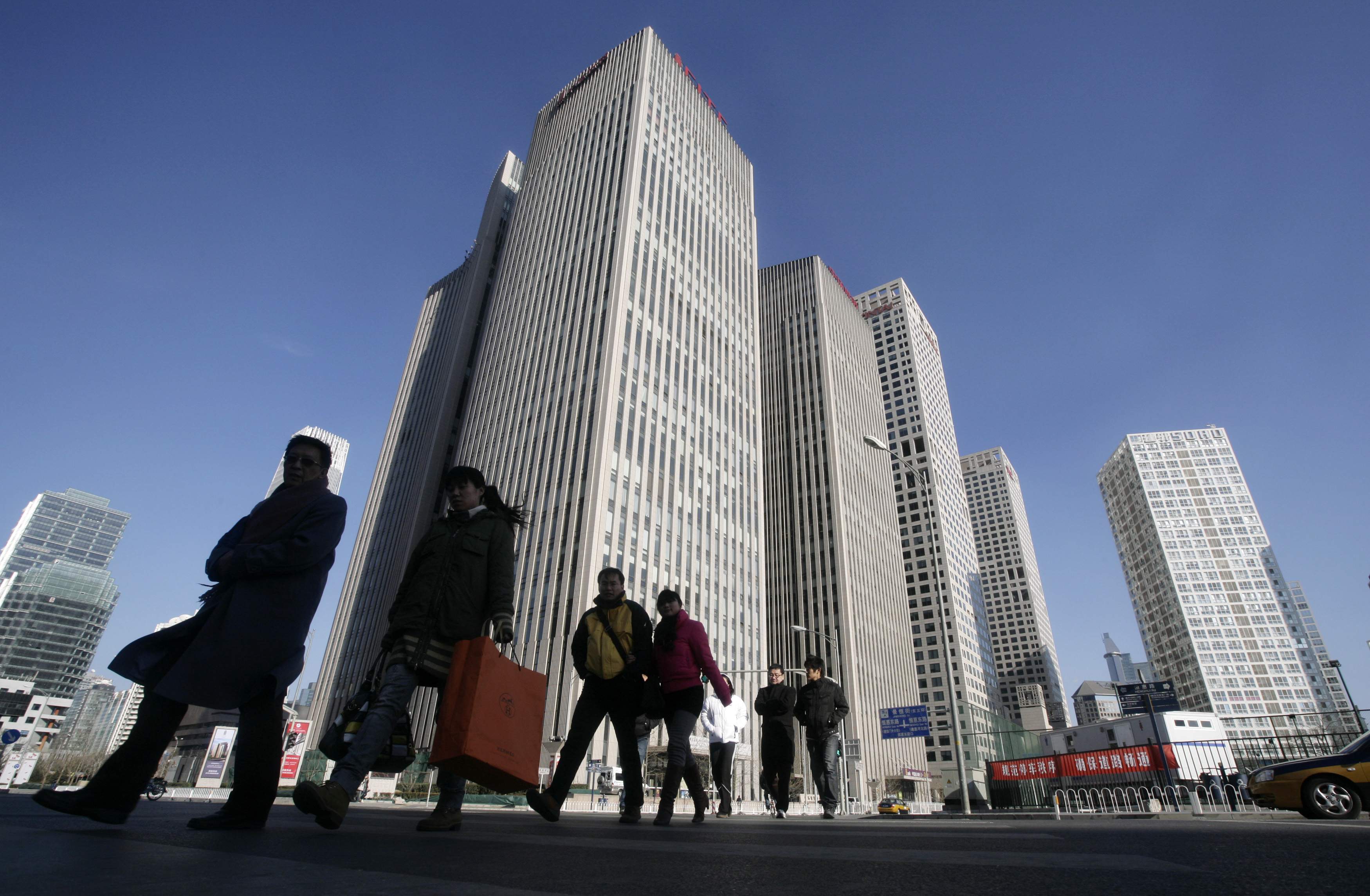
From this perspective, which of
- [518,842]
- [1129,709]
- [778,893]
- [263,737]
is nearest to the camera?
[778,893]

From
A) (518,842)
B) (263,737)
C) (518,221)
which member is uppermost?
(518,221)

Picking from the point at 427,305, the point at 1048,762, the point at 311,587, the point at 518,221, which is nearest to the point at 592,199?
the point at 518,221

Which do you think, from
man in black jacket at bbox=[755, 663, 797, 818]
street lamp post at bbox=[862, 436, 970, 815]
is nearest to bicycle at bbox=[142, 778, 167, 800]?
man in black jacket at bbox=[755, 663, 797, 818]

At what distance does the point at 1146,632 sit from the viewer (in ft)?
384

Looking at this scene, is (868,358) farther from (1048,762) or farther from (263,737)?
(263,737)

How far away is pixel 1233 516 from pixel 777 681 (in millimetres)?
139295

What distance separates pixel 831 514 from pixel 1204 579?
3032 inches

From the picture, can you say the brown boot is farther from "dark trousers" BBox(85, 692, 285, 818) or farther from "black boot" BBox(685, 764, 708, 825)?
"black boot" BBox(685, 764, 708, 825)

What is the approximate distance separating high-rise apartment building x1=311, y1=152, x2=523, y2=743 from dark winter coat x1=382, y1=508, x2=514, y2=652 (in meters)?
50.5

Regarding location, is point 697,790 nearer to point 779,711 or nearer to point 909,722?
point 779,711

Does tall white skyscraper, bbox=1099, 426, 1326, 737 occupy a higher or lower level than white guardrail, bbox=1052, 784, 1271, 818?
higher

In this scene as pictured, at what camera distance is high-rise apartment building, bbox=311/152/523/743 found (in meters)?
59.4

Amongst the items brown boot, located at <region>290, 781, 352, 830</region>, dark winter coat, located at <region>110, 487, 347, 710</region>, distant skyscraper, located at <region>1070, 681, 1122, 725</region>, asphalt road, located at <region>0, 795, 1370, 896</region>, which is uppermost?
distant skyscraper, located at <region>1070, 681, 1122, 725</region>

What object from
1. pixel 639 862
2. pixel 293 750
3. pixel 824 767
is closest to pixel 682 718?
pixel 639 862
